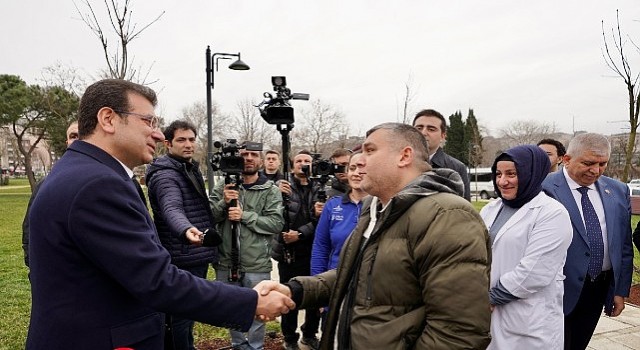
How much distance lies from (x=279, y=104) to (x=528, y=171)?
2508mm

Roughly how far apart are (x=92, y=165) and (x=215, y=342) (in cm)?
353

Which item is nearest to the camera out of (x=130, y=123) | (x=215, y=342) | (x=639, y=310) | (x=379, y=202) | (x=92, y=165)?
(x=92, y=165)

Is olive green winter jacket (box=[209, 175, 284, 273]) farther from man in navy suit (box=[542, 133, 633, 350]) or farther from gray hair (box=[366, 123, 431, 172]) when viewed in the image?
man in navy suit (box=[542, 133, 633, 350])

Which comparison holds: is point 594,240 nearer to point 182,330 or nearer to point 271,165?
point 182,330

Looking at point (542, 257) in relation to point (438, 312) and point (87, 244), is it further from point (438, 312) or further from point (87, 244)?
point (87, 244)

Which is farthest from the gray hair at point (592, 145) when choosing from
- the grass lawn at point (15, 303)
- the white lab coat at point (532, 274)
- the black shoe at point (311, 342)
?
the grass lawn at point (15, 303)

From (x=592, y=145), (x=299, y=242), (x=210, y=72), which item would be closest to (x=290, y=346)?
(x=299, y=242)

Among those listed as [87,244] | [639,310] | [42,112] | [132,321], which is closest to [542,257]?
[132,321]

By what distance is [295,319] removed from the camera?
186 inches

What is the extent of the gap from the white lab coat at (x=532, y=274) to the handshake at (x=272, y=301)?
143 centimetres

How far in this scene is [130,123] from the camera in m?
2.09

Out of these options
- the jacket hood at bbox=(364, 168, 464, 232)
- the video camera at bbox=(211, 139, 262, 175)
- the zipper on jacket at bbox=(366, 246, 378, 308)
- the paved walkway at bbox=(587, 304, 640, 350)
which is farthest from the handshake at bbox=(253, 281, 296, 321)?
the paved walkway at bbox=(587, 304, 640, 350)

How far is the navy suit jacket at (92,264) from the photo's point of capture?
1740 mm

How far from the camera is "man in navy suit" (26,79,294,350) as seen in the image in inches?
68.6
